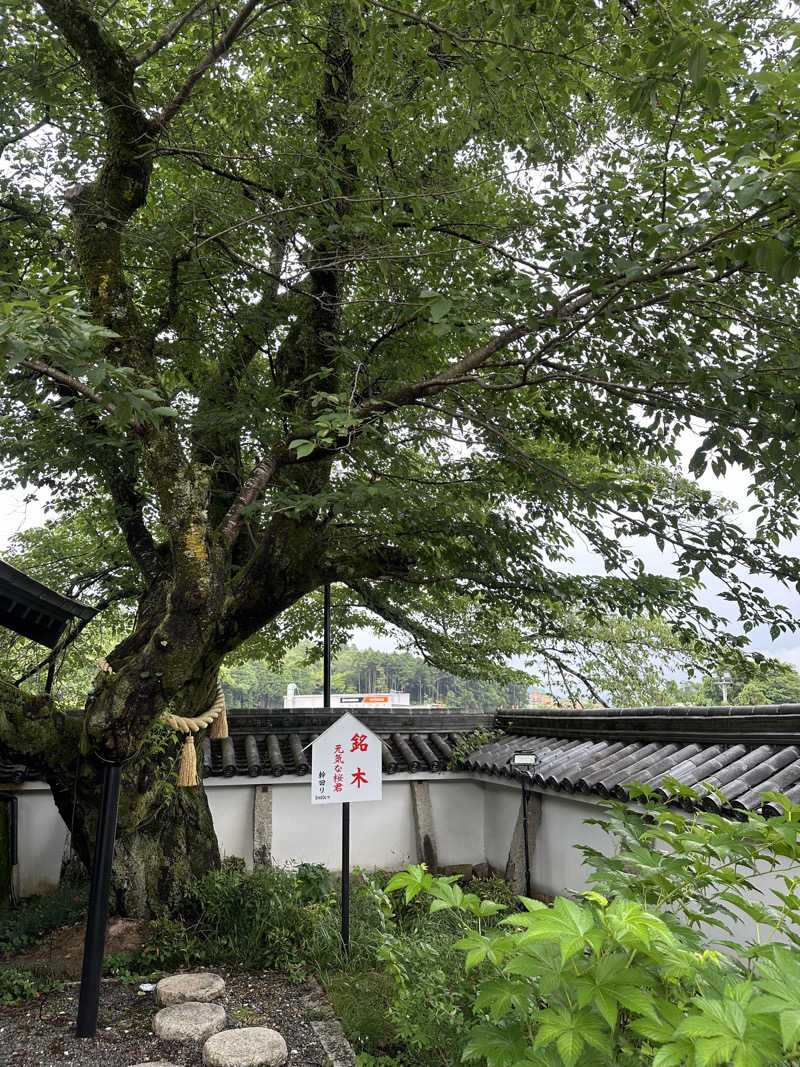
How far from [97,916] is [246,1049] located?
1.32 metres

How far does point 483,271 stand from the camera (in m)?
6.25

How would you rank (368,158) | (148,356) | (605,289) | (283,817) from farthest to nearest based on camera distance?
1. (283,817)
2. (148,356)
3. (368,158)
4. (605,289)

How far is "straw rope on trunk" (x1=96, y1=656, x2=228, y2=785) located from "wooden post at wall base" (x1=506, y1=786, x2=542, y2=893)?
414 cm

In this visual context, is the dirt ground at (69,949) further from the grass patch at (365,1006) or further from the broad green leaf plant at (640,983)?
the broad green leaf plant at (640,983)

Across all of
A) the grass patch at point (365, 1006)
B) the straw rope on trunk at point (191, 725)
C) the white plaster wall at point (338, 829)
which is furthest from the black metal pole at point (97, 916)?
the white plaster wall at point (338, 829)

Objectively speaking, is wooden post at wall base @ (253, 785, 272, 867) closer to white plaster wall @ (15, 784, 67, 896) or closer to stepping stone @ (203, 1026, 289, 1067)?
white plaster wall @ (15, 784, 67, 896)

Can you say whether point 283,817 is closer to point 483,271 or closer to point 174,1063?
point 174,1063

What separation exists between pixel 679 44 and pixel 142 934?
7334 mm

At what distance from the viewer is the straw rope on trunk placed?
20.2 feet

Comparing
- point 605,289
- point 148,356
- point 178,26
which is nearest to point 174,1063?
point 148,356

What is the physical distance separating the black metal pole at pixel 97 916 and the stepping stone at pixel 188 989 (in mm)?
574

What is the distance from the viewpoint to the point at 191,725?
6609mm

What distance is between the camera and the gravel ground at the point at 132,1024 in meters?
4.51

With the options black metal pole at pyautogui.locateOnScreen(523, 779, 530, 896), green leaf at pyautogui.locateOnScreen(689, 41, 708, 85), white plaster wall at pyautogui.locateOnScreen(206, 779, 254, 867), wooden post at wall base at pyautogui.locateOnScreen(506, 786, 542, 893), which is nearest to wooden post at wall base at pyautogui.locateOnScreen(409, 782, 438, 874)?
wooden post at wall base at pyautogui.locateOnScreen(506, 786, 542, 893)
